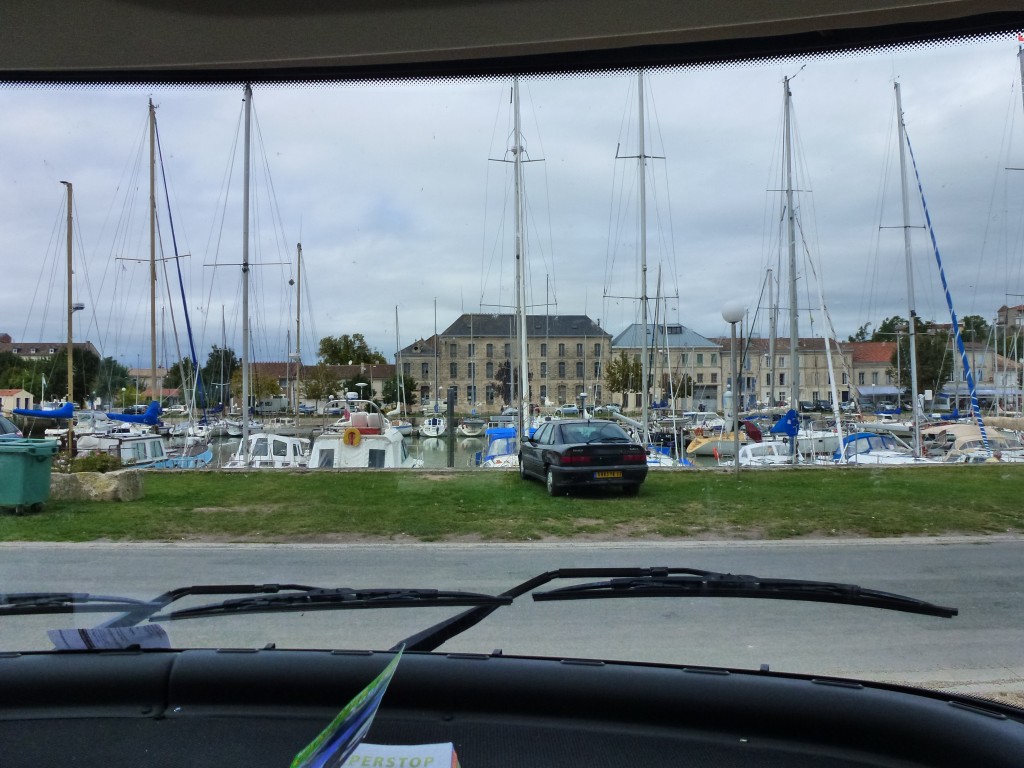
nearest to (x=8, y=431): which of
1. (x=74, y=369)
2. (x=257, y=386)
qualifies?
(x=74, y=369)

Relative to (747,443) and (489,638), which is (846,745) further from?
(747,443)

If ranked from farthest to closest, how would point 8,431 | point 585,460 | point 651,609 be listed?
point 585,460 → point 8,431 → point 651,609

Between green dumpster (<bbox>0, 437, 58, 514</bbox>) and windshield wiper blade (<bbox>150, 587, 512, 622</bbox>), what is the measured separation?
290cm

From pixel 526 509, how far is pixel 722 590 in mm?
4672

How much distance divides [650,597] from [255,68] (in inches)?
90.9

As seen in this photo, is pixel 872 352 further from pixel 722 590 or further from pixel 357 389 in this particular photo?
pixel 357 389

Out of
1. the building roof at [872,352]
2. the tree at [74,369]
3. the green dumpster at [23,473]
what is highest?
the building roof at [872,352]

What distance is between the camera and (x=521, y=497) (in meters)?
8.14

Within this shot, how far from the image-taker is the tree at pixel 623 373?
88.9 ft

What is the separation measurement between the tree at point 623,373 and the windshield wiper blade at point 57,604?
23730mm

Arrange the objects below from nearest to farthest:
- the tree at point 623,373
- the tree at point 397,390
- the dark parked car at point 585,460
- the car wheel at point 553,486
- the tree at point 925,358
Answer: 1. the tree at point 925,358
2. the car wheel at point 553,486
3. the dark parked car at point 585,460
4. the tree at point 623,373
5. the tree at point 397,390

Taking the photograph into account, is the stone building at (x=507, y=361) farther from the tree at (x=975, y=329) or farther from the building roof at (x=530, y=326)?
the tree at (x=975, y=329)

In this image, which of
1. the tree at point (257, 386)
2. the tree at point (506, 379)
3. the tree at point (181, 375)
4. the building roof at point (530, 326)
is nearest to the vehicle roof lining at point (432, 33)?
the tree at point (181, 375)

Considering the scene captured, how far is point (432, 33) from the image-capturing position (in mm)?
2496
